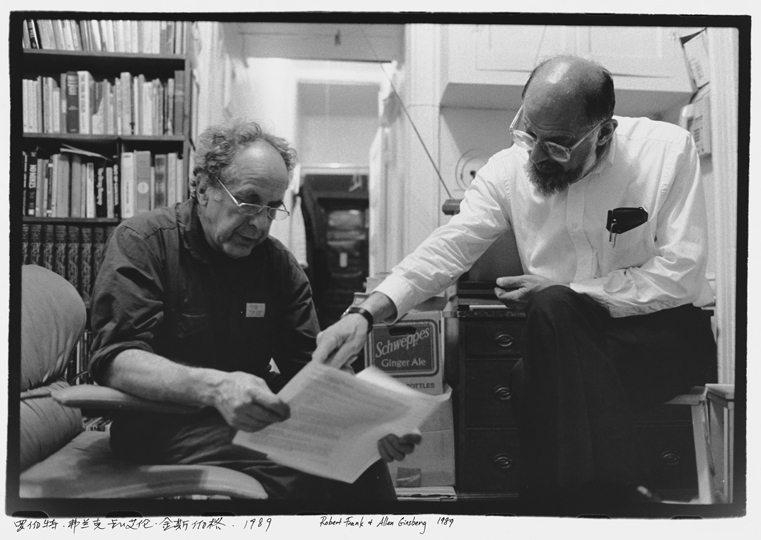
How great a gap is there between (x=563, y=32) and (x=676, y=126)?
340 millimetres

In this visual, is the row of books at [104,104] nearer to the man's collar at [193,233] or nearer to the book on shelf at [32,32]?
the book on shelf at [32,32]

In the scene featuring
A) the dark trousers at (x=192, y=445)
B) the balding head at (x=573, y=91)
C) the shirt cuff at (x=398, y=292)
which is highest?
the balding head at (x=573, y=91)

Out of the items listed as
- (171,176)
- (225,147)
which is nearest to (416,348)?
(225,147)

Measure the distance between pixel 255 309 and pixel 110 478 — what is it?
45 centimetres

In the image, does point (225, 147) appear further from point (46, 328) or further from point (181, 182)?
point (46, 328)

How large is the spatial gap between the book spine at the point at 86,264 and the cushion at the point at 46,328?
0.09ft

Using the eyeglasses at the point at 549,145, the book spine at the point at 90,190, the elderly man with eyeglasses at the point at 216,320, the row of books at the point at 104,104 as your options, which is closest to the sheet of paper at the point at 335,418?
the elderly man with eyeglasses at the point at 216,320

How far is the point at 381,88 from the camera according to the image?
5.02 feet

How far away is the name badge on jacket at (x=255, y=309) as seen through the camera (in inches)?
53.1

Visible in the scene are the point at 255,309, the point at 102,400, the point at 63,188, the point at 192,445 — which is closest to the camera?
the point at 102,400

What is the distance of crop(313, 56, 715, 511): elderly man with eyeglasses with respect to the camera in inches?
50.8

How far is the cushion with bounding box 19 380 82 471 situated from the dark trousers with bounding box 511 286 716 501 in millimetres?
979

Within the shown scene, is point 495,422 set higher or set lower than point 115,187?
lower

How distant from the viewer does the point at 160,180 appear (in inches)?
60.3
